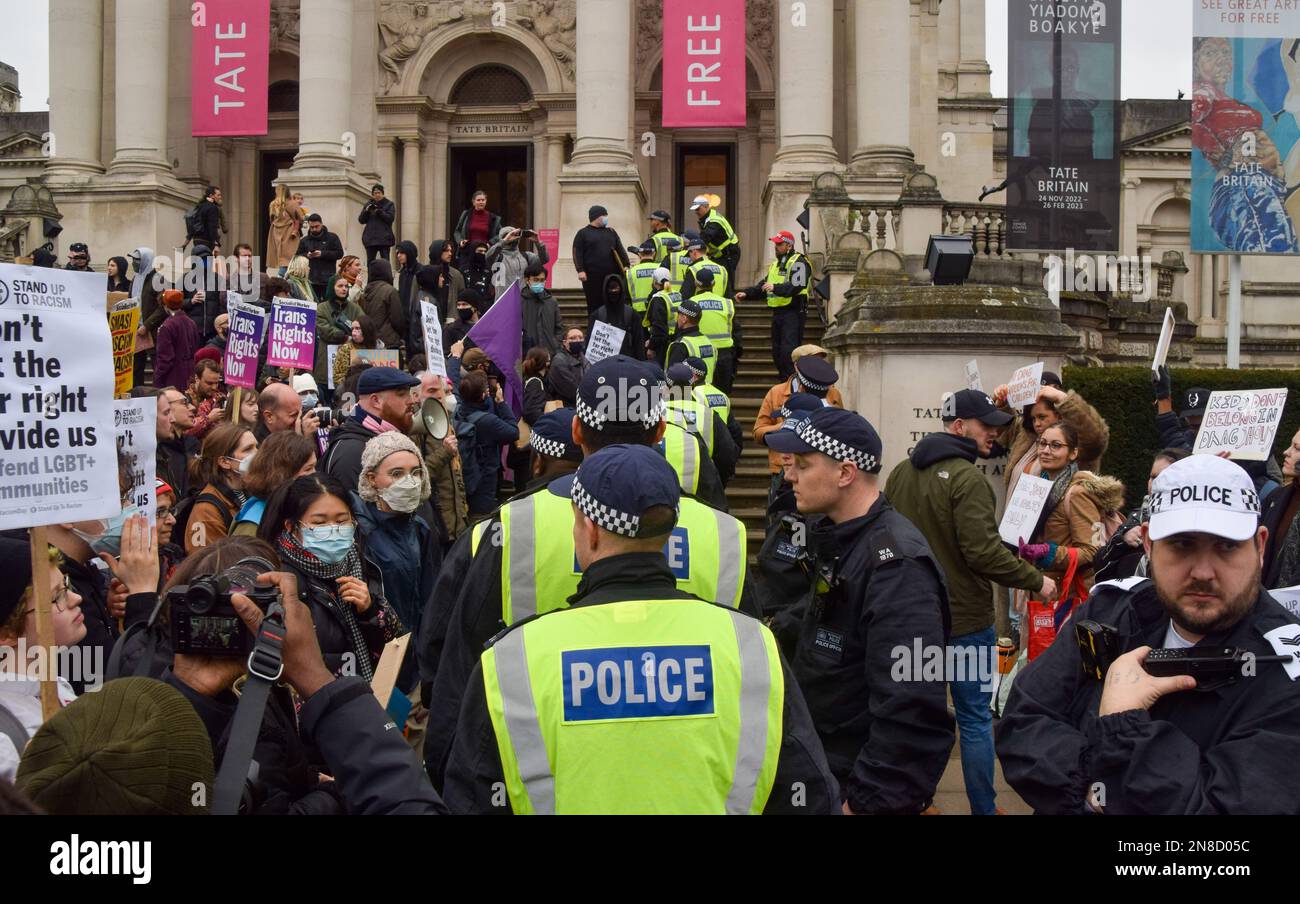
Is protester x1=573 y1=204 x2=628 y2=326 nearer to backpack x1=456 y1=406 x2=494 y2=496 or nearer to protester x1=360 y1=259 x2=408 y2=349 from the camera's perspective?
protester x1=360 y1=259 x2=408 y2=349

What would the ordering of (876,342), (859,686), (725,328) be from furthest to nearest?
(725,328) < (876,342) < (859,686)

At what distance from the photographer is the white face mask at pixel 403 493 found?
21.5ft

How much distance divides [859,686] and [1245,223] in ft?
38.7

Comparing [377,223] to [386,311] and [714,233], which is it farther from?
[714,233]

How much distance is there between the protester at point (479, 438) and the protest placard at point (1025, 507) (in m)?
4.59

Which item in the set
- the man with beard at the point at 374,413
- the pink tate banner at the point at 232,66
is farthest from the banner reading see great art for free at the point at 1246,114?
the pink tate banner at the point at 232,66

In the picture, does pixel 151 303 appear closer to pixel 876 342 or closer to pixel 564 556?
pixel 876 342

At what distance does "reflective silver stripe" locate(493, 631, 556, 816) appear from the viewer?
3.12 metres

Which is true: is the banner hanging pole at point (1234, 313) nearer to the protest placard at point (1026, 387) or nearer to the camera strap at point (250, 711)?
the protest placard at point (1026, 387)

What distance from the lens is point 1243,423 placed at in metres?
7.46

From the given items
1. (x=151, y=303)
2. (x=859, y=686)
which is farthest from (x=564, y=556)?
(x=151, y=303)

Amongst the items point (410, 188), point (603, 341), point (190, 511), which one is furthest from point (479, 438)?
point (410, 188)

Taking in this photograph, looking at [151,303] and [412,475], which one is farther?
[151,303]

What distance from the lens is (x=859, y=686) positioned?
14.9 ft
